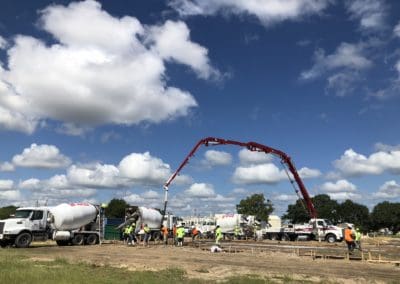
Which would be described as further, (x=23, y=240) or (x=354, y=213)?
(x=354, y=213)

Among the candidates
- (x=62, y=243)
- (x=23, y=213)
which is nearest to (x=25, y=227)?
(x=23, y=213)

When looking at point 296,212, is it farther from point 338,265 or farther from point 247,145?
point 338,265

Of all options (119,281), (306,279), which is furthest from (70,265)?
(306,279)

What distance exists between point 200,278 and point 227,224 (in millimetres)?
43940

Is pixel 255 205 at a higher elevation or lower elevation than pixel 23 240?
higher

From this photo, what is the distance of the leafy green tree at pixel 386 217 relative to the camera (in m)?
138

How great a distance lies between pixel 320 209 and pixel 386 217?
17.7 meters

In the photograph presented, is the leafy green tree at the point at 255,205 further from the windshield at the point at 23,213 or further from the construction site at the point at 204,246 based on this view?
the windshield at the point at 23,213

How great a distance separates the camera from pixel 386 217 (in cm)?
13838

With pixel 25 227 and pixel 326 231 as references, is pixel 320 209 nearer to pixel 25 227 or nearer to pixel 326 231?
pixel 326 231

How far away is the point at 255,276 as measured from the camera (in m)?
19.4

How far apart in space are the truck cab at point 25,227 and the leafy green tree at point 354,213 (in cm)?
11679

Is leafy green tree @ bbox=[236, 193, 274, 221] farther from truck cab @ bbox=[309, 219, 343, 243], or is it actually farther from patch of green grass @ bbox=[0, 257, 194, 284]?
patch of green grass @ bbox=[0, 257, 194, 284]

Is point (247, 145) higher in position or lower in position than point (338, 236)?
higher
